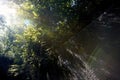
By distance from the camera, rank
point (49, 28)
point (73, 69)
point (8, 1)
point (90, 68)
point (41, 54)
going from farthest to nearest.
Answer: point (8, 1)
point (49, 28)
point (41, 54)
point (73, 69)
point (90, 68)

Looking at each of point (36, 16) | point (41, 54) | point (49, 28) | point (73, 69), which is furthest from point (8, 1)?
point (73, 69)

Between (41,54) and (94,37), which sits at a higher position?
(94,37)

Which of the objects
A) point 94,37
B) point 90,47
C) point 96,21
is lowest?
point 90,47

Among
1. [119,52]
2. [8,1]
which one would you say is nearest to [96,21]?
[119,52]

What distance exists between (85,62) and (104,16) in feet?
4.02

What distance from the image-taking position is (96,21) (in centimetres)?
355

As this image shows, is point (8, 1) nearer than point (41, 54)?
No

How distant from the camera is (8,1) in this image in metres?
8.68

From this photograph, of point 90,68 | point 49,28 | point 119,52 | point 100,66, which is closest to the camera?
point 119,52

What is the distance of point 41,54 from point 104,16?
144 inches

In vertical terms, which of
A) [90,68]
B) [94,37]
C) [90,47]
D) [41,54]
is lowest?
[41,54]

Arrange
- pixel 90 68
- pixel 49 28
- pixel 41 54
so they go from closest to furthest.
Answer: pixel 90 68
pixel 41 54
pixel 49 28

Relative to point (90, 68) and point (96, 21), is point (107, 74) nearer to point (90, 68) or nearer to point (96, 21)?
point (90, 68)

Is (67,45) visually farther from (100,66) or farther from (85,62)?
(100,66)
